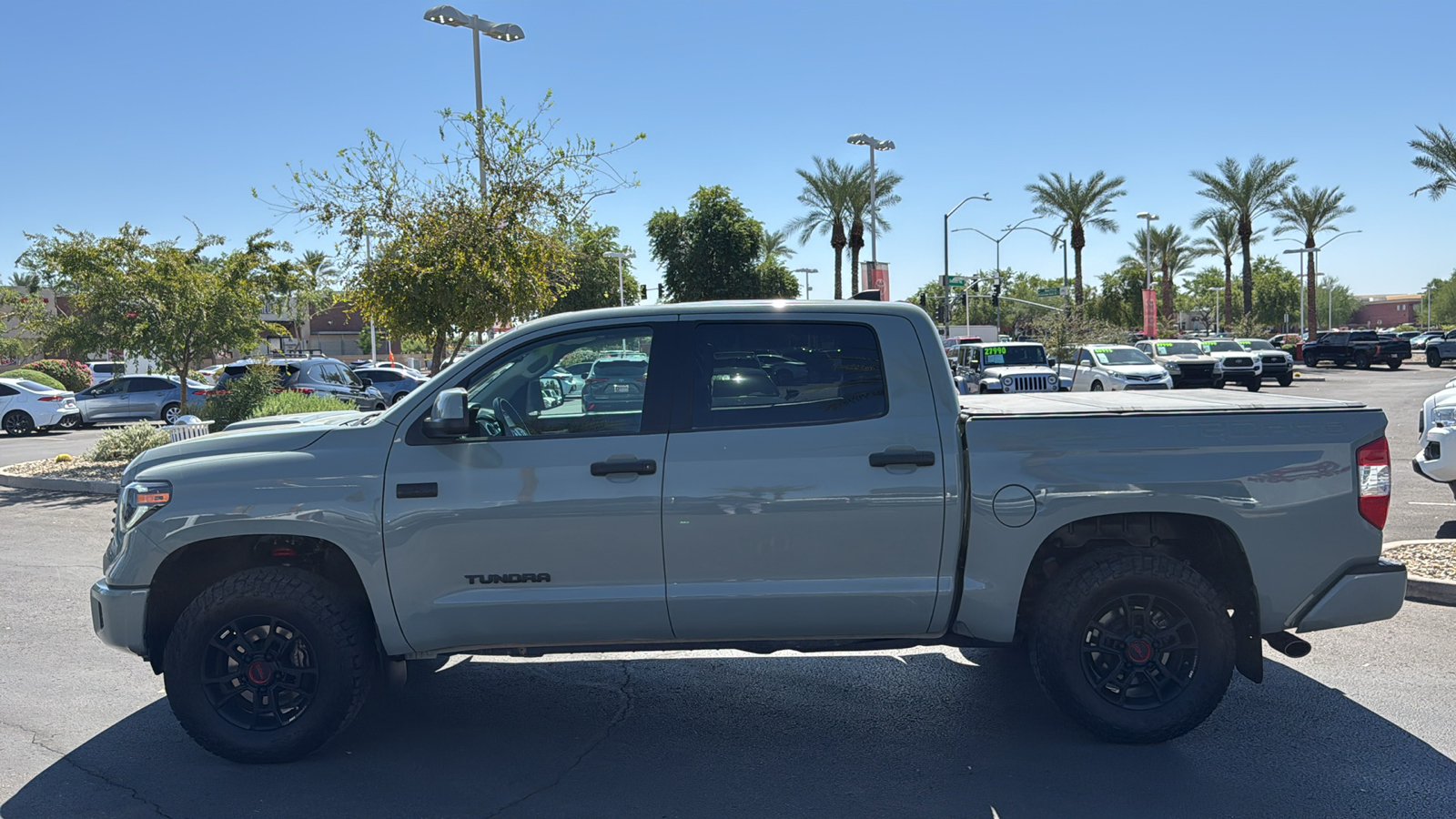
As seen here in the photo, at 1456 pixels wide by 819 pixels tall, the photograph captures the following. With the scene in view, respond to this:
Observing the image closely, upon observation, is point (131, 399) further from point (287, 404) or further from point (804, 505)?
point (804, 505)

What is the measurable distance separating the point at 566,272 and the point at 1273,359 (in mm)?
27826

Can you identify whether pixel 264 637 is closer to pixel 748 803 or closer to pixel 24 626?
pixel 748 803

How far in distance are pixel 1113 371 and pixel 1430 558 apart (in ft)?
64.1

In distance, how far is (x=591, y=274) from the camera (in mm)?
50719

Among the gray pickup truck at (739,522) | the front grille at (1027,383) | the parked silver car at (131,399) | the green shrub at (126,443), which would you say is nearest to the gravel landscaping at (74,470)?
the green shrub at (126,443)

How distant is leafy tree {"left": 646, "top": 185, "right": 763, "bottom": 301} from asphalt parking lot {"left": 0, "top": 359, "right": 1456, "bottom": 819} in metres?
38.9

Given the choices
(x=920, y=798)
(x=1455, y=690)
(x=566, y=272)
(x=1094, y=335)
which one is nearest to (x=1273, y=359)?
(x=1094, y=335)

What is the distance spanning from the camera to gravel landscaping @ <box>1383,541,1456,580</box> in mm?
6954

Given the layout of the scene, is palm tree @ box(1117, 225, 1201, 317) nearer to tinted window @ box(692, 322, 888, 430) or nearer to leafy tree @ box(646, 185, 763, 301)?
leafy tree @ box(646, 185, 763, 301)

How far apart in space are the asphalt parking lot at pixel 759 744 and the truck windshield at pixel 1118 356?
22281 mm

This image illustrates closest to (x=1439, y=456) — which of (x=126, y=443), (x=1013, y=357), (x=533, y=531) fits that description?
(x=533, y=531)

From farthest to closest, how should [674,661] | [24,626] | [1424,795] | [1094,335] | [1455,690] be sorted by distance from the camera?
[1094,335] < [24,626] < [674,661] < [1455,690] < [1424,795]

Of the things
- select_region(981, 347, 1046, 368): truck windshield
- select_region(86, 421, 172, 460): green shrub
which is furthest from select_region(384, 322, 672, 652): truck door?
select_region(981, 347, 1046, 368): truck windshield

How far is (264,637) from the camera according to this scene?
4512 mm
